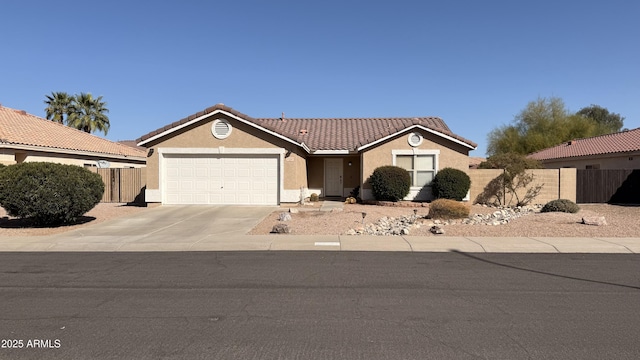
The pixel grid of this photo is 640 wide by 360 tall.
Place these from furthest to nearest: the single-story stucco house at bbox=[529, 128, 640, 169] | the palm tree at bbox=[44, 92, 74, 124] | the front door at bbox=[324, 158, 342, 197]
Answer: the palm tree at bbox=[44, 92, 74, 124] → the front door at bbox=[324, 158, 342, 197] → the single-story stucco house at bbox=[529, 128, 640, 169]

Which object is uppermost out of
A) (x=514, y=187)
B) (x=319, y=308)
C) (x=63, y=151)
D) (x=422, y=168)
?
(x=63, y=151)

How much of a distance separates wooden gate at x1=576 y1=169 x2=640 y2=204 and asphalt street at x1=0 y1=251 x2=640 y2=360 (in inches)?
564

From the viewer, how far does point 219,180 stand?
61.8ft

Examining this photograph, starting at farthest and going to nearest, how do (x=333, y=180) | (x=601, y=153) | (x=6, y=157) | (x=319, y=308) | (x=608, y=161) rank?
(x=608, y=161), (x=601, y=153), (x=333, y=180), (x=6, y=157), (x=319, y=308)

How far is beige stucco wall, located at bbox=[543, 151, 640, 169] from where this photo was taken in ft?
73.8

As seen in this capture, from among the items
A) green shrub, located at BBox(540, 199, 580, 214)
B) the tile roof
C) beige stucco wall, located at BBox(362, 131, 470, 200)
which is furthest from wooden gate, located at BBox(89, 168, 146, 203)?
green shrub, located at BBox(540, 199, 580, 214)

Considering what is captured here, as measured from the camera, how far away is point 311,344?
4.32m

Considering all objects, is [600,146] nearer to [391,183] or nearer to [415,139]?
[415,139]

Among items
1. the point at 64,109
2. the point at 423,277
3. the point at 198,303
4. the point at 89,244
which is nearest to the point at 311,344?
the point at 198,303

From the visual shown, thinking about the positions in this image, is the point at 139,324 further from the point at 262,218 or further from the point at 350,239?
the point at 262,218

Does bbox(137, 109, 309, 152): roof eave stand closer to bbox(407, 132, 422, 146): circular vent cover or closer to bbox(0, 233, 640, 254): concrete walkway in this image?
bbox(407, 132, 422, 146): circular vent cover

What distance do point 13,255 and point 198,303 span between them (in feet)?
20.0

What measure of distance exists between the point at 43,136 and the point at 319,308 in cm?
2260

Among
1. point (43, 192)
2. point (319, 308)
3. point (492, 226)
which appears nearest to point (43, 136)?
point (43, 192)
